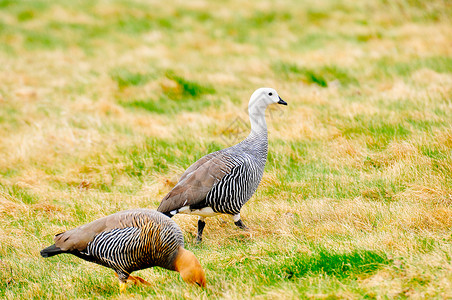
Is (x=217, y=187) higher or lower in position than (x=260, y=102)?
lower

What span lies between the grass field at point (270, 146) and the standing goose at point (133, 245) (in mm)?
207

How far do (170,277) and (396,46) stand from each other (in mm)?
11753

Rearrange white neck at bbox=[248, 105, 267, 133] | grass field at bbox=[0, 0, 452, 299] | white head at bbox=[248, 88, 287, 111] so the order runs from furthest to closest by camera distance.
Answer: white head at bbox=[248, 88, 287, 111]
white neck at bbox=[248, 105, 267, 133]
grass field at bbox=[0, 0, 452, 299]

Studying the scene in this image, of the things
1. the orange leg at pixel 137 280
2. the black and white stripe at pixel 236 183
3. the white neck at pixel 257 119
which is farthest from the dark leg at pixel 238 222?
the orange leg at pixel 137 280

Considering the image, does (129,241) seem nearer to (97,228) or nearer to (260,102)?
(97,228)

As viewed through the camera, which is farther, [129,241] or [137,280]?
[137,280]

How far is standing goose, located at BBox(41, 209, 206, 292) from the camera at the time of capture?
497 centimetres

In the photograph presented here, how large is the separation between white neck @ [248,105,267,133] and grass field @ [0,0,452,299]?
3.12 feet

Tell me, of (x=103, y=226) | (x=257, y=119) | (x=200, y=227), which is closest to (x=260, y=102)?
(x=257, y=119)

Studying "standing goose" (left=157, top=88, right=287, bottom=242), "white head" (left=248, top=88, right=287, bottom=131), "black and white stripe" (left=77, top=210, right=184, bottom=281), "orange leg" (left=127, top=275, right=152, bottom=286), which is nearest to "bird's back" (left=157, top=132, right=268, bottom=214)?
"standing goose" (left=157, top=88, right=287, bottom=242)

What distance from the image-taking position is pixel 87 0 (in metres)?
22.0

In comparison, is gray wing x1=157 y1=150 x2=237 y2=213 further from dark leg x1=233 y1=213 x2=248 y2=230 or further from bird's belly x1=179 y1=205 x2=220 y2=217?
dark leg x1=233 y1=213 x2=248 y2=230

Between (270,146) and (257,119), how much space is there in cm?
173

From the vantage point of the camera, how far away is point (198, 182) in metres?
6.22
